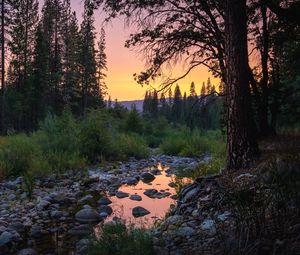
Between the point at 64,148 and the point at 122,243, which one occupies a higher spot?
the point at 64,148

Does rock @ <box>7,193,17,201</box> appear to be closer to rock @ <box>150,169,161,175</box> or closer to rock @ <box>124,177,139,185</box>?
rock @ <box>124,177,139,185</box>

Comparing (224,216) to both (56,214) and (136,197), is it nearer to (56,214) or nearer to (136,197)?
(56,214)

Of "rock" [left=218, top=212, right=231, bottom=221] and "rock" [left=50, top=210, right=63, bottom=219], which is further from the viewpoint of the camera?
"rock" [left=50, top=210, right=63, bottom=219]

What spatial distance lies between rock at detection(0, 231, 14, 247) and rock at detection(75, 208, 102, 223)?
1.63m

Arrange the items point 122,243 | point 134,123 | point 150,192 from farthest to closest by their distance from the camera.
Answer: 1. point 134,123
2. point 150,192
3. point 122,243

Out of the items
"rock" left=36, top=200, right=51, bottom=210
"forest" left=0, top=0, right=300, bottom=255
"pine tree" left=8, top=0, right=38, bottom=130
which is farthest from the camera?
"pine tree" left=8, top=0, right=38, bottom=130

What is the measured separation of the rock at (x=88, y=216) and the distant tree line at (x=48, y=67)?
31165 mm

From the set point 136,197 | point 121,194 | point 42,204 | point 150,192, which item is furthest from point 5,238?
point 150,192

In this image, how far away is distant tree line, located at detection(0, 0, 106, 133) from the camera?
4062 centimetres

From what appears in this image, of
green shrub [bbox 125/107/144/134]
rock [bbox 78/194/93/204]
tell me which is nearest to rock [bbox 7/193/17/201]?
rock [bbox 78/194/93/204]

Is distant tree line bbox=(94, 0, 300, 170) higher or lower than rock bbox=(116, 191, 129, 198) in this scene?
higher

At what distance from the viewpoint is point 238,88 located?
22.5ft

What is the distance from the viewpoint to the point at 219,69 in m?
12.8

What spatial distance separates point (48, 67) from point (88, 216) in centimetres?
3716
